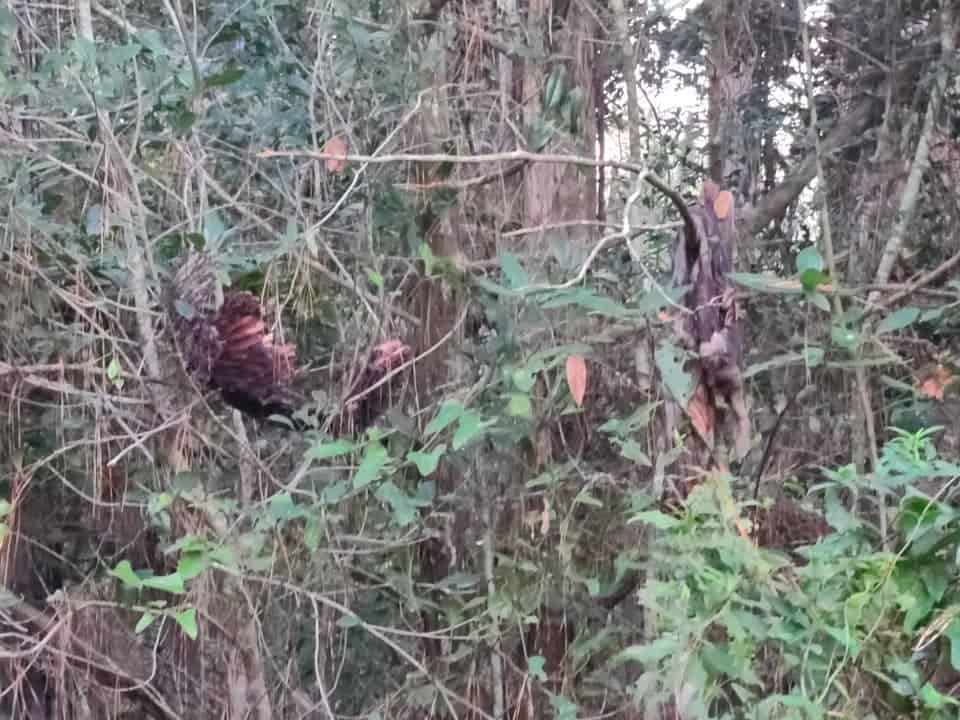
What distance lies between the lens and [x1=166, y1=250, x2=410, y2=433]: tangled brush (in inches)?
54.8

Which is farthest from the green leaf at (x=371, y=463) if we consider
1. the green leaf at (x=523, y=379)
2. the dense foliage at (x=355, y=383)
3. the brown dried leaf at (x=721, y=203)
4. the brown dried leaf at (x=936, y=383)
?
the brown dried leaf at (x=936, y=383)

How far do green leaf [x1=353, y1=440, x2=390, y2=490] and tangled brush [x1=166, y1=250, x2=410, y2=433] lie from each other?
185mm

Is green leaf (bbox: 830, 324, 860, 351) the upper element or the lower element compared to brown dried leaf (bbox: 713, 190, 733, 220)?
lower

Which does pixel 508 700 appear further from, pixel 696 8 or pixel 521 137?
pixel 696 8

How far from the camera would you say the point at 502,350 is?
4.74ft

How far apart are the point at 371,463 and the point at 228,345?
255 millimetres

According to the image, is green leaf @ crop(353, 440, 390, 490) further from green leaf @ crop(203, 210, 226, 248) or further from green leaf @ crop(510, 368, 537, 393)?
green leaf @ crop(203, 210, 226, 248)

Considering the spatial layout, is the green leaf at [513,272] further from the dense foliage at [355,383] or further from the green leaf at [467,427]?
the green leaf at [467,427]

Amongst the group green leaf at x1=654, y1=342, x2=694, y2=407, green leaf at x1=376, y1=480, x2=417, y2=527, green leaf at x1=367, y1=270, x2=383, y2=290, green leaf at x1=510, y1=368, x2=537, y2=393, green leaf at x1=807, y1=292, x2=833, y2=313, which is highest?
green leaf at x1=807, y1=292, x2=833, y2=313

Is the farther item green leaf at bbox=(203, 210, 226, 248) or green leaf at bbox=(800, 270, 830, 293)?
green leaf at bbox=(203, 210, 226, 248)

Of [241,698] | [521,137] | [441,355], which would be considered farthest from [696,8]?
[241,698]

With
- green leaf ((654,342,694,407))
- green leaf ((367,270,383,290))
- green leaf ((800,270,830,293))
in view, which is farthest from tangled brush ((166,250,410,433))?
green leaf ((800,270,830,293))

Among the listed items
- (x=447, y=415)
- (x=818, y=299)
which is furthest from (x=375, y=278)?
(x=818, y=299)

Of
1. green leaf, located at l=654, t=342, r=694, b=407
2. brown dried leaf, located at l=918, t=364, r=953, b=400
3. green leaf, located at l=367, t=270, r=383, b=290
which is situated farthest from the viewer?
brown dried leaf, located at l=918, t=364, r=953, b=400
